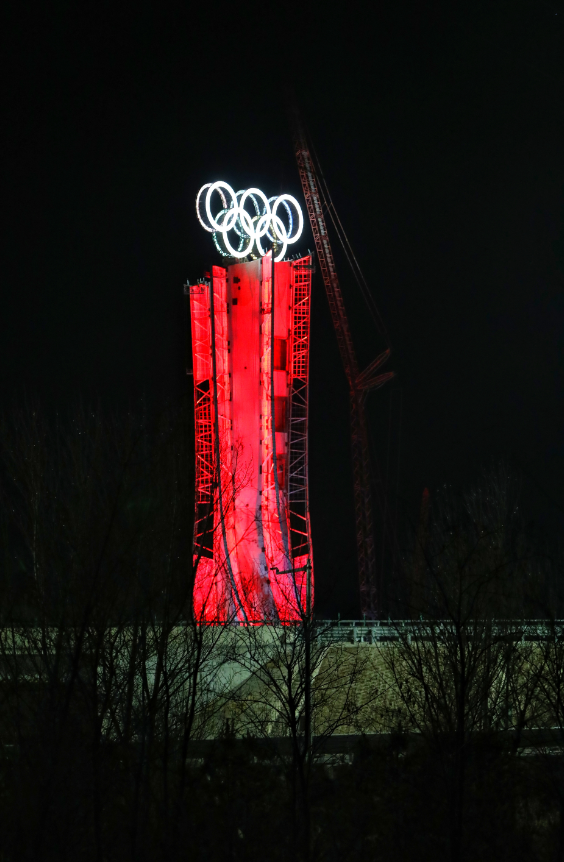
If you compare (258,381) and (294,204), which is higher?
(294,204)

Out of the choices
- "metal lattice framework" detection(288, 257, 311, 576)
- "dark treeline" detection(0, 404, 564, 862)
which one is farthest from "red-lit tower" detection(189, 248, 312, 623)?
"dark treeline" detection(0, 404, 564, 862)

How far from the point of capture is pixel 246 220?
40.1m

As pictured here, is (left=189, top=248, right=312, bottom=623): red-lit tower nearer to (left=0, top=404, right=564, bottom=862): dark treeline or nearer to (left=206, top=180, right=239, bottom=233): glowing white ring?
(left=206, top=180, right=239, bottom=233): glowing white ring

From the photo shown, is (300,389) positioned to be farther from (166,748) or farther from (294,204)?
(166,748)

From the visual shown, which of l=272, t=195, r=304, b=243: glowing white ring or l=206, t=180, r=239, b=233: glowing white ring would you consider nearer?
l=206, t=180, r=239, b=233: glowing white ring

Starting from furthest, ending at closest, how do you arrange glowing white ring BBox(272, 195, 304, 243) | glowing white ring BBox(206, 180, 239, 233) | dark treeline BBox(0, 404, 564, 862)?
glowing white ring BBox(272, 195, 304, 243) < glowing white ring BBox(206, 180, 239, 233) < dark treeline BBox(0, 404, 564, 862)

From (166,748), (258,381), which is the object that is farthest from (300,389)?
(166,748)

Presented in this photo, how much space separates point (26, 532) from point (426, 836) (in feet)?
31.0

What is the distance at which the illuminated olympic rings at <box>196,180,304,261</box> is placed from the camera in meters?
39.1

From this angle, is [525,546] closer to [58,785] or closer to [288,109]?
[58,785]

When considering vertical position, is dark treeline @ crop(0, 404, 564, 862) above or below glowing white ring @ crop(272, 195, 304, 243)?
below

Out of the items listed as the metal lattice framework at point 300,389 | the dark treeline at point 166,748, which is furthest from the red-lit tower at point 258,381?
the dark treeline at point 166,748

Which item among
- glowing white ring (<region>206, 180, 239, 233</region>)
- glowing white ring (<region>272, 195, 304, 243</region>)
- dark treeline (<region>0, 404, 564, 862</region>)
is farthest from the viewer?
glowing white ring (<region>272, 195, 304, 243</region>)

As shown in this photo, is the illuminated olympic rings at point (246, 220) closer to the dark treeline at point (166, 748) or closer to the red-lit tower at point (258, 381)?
the red-lit tower at point (258, 381)
